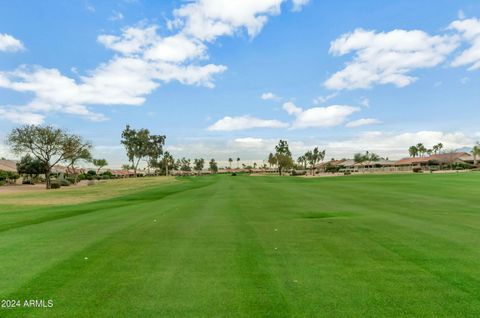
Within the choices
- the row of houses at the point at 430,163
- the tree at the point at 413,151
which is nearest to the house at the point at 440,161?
the row of houses at the point at 430,163

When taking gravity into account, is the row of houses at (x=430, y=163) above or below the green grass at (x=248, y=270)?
above

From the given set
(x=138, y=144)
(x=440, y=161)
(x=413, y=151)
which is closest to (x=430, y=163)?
(x=440, y=161)

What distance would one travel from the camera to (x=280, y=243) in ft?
28.0

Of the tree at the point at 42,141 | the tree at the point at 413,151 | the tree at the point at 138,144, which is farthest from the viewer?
the tree at the point at 413,151

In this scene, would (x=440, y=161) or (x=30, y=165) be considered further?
(x=440, y=161)

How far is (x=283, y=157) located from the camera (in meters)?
122

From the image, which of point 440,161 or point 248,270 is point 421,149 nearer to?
point 440,161

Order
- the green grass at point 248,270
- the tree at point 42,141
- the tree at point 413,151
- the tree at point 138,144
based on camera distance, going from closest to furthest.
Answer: the green grass at point 248,270 < the tree at point 42,141 < the tree at point 138,144 < the tree at point 413,151

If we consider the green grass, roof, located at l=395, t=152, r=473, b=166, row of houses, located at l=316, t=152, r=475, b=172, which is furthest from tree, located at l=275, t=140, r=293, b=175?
the green grass

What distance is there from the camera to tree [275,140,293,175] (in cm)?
12112

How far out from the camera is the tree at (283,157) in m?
121

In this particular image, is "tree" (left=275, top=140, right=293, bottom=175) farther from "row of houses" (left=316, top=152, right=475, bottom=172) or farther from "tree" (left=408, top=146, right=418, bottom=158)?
"tree" (left=408, top=146, right=418, bottom=158)

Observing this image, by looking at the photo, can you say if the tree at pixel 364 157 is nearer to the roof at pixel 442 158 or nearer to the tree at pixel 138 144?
the roof at pixel 442 158

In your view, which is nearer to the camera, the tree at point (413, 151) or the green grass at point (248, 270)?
the green grass at point (248, 270)
